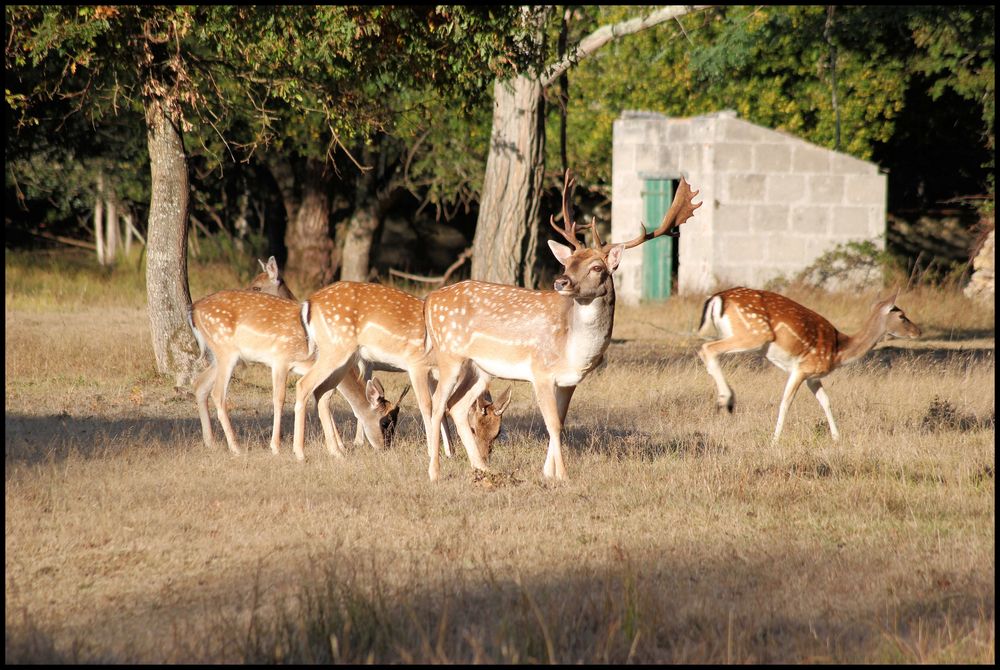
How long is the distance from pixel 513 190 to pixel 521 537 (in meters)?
9.20

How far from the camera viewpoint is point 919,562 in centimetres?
557

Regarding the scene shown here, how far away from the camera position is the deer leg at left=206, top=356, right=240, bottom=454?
8.27 meters

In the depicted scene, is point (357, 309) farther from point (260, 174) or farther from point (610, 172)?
point (260, 174)

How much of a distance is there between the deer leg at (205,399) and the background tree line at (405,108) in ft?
8.24

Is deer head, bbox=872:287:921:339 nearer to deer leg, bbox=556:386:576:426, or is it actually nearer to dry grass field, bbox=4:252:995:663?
dry grass field, bbox=4:252:995:663

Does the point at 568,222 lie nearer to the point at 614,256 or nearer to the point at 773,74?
the point at 614,256

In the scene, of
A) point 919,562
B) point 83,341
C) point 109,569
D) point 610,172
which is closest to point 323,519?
point 109,569

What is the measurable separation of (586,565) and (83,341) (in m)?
8.92

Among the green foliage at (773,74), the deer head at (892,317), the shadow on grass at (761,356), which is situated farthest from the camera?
the green foliage at (773,74)

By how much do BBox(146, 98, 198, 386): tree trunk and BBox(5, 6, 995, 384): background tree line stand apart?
0.02m

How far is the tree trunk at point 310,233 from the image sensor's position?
22.0 m

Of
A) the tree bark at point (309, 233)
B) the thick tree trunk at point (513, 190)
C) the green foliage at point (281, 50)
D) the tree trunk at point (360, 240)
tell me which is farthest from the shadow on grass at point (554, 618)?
the tree bark at point (309, 233)

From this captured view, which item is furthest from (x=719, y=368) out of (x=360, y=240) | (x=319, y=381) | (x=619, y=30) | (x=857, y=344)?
(x=360, y=240)

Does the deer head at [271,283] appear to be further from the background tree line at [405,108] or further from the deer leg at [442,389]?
the deer leg at [442,389]
